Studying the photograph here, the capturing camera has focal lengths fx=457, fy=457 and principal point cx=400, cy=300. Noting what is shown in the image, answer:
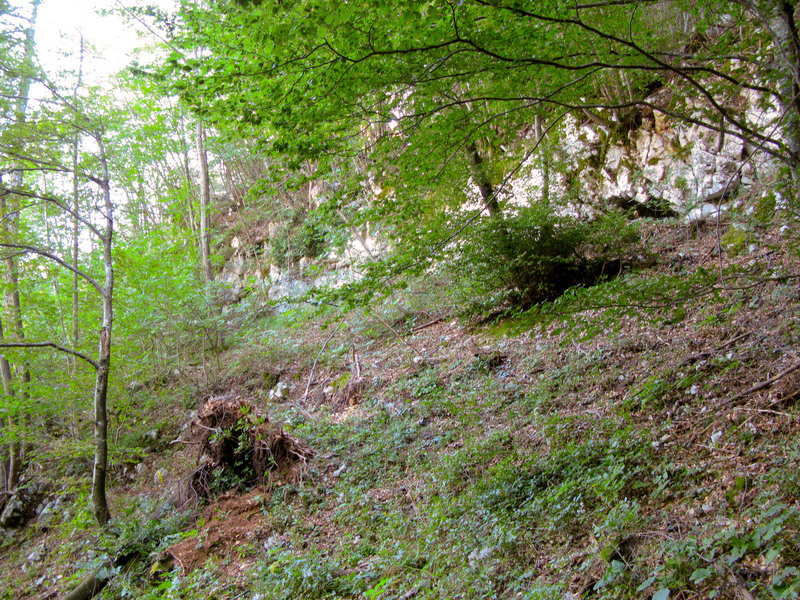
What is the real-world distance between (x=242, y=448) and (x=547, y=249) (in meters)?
5.59

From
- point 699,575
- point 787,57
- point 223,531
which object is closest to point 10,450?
point 223,531

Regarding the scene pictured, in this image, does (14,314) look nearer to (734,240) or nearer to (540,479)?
(540,479)

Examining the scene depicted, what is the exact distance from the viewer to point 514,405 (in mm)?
5688

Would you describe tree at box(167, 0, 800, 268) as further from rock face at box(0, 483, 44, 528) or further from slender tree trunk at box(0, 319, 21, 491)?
rock face at box(0, 483, 44, 528)

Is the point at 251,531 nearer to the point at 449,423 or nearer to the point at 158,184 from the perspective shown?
the point at 449,423

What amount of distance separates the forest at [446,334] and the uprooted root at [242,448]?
58mm

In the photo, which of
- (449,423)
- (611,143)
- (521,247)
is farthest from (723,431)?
(611,143)

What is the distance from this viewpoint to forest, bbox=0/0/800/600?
294 centimetres

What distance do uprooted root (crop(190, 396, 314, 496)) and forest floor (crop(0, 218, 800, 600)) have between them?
13 cm

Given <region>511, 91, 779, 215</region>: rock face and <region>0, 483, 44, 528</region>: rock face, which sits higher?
<region>511, 91, 779, 215</region>: rock face

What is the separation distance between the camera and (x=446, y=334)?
372 inches

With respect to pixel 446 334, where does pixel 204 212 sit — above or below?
above

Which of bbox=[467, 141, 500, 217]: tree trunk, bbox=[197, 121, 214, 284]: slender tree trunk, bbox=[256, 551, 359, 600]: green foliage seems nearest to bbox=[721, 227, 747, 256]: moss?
bbox=[467, 141, 500, 217]: tree trunk

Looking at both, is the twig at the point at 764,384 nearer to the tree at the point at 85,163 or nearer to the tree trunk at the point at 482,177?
the tree trunk at the point at 482,177
